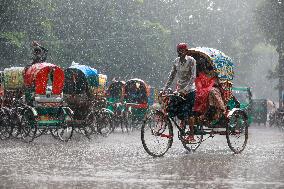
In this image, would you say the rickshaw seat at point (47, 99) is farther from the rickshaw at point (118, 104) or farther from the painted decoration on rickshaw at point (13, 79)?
the rickshaw at point (118, 104)

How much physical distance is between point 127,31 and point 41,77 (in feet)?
109

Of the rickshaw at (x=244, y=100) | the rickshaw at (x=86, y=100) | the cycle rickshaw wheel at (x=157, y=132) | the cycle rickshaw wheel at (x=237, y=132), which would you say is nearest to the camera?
the cycle rickshaw wheel at (x=157, y=132)

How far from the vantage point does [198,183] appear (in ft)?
25.6

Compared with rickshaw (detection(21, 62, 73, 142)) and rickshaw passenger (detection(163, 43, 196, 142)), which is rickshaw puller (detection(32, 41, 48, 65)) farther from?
rickshaw passenger (detection(163, 43, 196, 142))

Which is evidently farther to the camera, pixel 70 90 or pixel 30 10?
pixel 30 10

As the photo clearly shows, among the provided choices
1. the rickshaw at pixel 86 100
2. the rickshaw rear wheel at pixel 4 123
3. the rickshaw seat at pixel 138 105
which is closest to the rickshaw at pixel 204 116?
the rickshaw rear wheel at pixel 4 123

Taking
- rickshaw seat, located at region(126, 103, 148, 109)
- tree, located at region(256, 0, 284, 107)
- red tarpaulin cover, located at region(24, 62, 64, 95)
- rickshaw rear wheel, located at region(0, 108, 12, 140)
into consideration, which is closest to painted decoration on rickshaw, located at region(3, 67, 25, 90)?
red tarpaulin cover, located at region(24, 62, 64, 95)

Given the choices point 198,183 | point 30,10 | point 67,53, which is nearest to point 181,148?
point 198,183

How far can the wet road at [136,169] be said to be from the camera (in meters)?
7.79

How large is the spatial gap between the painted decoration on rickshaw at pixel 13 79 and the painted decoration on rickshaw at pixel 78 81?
1.79 metres

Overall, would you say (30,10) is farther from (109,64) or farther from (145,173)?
(145,173)

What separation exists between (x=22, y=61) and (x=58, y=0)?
9011 mm

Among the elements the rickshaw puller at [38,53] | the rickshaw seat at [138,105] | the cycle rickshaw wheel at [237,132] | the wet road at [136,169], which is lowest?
the wet road at [136,169]

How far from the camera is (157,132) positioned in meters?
11.8
